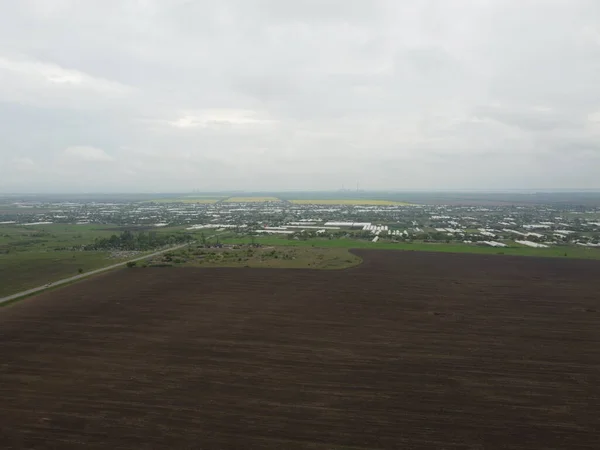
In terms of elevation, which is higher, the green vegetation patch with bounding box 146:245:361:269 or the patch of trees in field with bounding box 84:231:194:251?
the patch of trees in field with bounding box 84:231:194:251

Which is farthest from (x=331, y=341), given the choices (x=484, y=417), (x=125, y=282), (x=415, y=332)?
(x=125, y=282)

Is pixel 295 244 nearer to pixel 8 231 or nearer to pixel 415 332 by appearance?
pixel 415 332

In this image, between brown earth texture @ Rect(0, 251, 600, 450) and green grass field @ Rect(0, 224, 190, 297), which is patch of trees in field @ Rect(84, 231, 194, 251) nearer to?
green grass field @ Rect(0, 224, 190, 297)

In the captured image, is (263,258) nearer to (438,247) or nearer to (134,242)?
(134,242)

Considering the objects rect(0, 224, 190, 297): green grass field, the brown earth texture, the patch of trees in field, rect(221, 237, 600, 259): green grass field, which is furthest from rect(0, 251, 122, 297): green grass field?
rect(221, 237, 600, 259): green grass field

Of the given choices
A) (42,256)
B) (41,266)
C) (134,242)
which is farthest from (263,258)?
(42,256)

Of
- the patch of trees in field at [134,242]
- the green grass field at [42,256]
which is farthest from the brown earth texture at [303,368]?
the patch of trees in field at [134,242]
